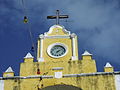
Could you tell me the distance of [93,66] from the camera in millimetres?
19531

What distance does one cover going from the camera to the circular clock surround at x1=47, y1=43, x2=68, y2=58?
20.6m

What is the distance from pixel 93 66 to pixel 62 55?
210cm

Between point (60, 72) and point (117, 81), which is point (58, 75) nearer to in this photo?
point (60, 72)

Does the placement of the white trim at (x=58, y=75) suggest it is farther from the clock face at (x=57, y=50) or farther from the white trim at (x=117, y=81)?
the white trim at (x=117, y=81)

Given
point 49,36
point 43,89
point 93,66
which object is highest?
point 49,36

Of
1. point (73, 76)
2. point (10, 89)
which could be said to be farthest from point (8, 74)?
point (73, 76)

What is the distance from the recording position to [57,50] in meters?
20.8

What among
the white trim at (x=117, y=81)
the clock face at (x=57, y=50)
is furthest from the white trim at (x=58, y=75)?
the white trim at (x=117, y=81)

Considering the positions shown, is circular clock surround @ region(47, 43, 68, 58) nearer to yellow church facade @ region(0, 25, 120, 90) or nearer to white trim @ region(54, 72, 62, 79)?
yellow church facade @ region(0, 25, 120, 90)

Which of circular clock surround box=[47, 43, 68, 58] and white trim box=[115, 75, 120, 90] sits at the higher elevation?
circular clock surround box=[47, 43, 68, 58]

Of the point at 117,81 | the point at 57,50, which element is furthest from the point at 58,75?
the point at 117,81

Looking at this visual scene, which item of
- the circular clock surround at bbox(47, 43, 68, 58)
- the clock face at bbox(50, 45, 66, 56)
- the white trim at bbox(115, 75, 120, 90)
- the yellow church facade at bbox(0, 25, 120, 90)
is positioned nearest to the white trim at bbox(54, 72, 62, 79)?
the yellow church facade at bbox(0, 25, 120, 90)

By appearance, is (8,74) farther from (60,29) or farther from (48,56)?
(60,29)

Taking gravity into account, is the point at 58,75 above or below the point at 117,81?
above
